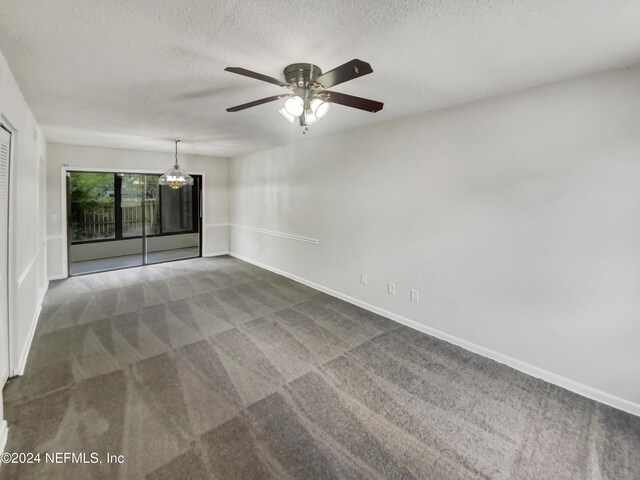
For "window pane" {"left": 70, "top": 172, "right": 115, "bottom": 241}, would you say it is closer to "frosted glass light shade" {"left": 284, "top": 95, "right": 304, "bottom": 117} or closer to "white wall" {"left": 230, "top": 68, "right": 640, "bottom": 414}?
"white wall" {"left": 230, "top": 68, "right": 640, "bottom": 414}

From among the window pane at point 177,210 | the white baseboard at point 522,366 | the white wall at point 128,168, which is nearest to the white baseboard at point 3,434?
the white baseboard at point 522,366

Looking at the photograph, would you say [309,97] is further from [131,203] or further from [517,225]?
[131,203]

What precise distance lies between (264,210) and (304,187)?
1.41 meters

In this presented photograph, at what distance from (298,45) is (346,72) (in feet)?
1.54

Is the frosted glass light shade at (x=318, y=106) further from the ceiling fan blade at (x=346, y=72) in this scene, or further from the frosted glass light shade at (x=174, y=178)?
the frosted glass light shade at (x=174, y=178)

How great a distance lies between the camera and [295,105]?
1.96 m

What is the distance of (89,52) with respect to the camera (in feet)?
6.39

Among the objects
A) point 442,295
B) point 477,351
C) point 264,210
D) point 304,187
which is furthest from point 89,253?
point 477,351

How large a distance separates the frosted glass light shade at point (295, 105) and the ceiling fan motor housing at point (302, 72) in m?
0.11

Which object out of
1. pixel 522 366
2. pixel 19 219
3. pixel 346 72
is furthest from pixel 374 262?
pixel 19 219

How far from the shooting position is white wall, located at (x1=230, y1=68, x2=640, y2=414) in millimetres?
2154

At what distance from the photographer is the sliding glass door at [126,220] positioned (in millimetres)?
5605

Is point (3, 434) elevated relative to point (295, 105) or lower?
lower

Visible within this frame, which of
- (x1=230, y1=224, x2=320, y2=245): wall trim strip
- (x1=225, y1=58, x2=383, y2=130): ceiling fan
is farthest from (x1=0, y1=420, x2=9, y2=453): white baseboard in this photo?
(x1=230, y1=224, x2=320, y2=245): wall trim strip
